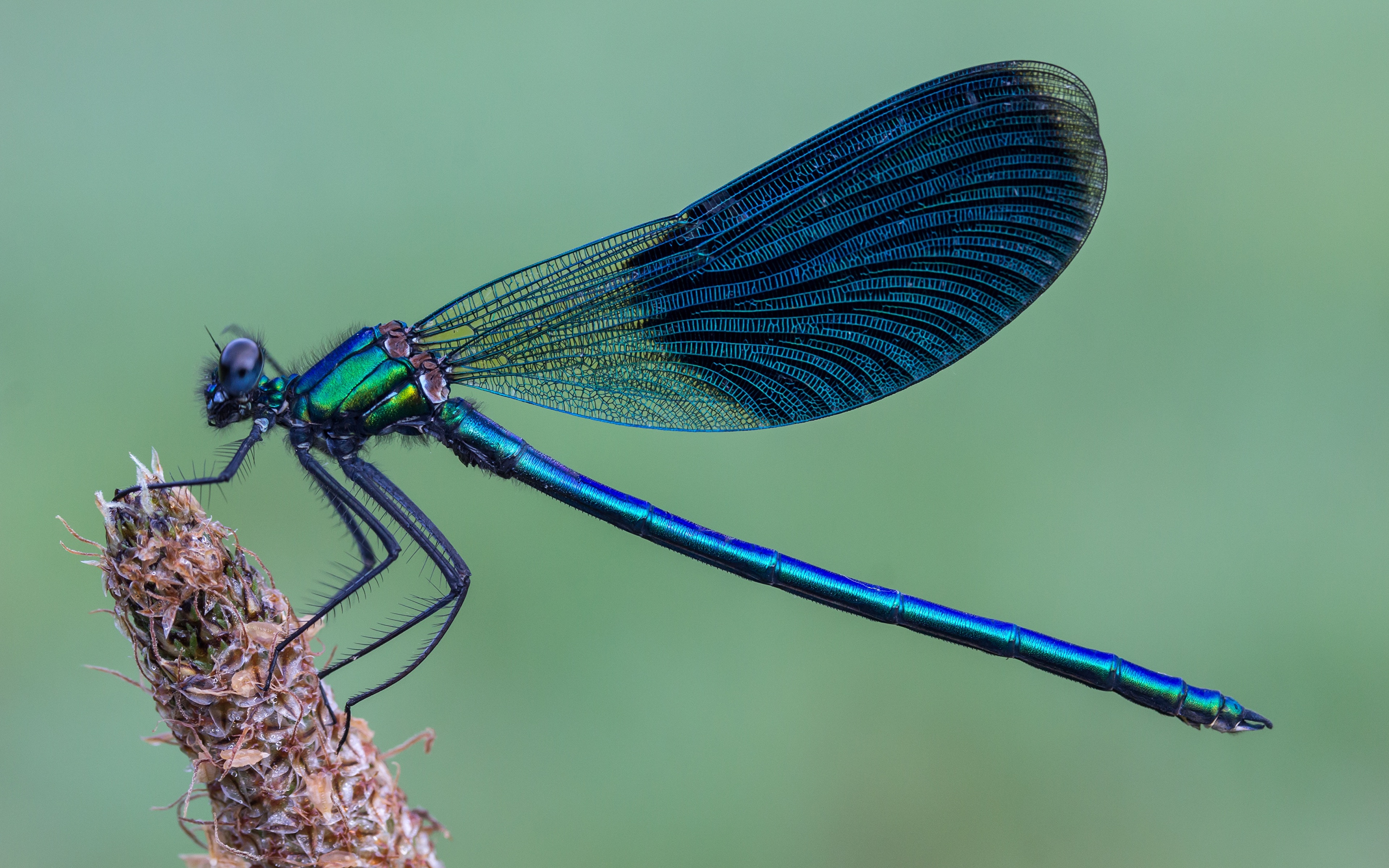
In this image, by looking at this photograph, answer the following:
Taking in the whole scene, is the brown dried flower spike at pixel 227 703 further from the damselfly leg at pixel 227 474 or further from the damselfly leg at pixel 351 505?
the damselfly leg at pixel 351 505

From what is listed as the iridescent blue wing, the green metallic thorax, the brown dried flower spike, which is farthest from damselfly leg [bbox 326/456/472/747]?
the brown dried flower spike

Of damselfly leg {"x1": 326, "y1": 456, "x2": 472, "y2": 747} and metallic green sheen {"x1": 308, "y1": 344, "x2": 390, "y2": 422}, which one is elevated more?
metallic green sheen {"x1": 308, "y1": 344, "x2": 390, "y2": 422}

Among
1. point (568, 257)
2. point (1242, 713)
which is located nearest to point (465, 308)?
point (568, 257)

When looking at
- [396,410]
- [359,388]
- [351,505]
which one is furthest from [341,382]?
[351,505]

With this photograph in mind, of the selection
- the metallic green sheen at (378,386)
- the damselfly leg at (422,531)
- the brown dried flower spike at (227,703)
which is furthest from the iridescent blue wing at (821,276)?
the brown dried flower spike at (227,703)

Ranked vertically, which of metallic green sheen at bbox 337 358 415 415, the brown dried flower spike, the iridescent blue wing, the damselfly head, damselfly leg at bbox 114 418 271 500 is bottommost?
the brown dried flower spike

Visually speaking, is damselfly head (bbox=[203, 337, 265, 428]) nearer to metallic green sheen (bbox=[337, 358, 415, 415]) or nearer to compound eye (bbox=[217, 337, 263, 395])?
compound eye (bbox=[217, 337, 263, 395])

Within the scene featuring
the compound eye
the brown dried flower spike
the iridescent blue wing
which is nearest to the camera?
the brown dried flower spike
